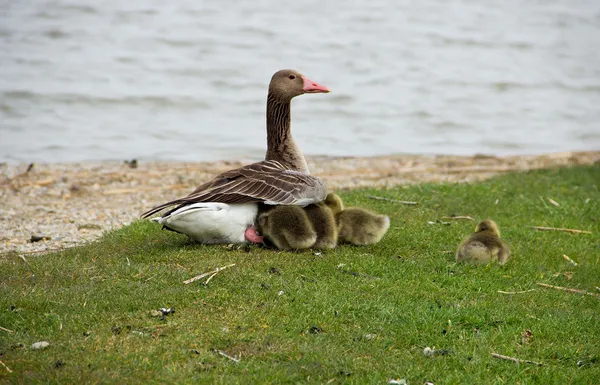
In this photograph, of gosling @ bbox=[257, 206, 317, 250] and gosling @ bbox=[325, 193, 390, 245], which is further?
gosling @ bbox=[325, 193, 390, 245]

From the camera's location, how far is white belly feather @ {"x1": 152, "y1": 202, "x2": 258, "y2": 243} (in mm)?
Result: 7641

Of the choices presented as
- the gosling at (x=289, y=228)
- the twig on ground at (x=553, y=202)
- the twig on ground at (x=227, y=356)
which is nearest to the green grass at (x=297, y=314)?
the twig on ground at (x=227, y=356)

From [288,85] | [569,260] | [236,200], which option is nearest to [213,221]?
[236,200]

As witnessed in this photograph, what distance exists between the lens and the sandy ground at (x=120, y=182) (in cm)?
1011

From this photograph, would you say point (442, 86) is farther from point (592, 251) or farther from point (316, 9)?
point (592, 251)

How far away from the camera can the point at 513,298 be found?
736 cm

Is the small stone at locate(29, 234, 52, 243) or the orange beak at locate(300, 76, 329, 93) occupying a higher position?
the orange beak at locate(300, 76, 329, 93)

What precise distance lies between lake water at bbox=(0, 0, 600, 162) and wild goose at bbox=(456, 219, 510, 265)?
30.1ft

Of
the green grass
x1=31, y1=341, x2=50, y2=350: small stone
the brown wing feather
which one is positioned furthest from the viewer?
the brown wing feather

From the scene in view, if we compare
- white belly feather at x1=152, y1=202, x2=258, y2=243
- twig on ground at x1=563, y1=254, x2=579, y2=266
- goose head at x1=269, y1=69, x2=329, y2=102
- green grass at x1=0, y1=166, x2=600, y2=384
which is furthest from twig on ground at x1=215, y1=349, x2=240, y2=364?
twig on ground at x1=563, y1=254, x2=579, y2=266

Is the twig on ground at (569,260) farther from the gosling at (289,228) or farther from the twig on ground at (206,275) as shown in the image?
the twig on ground at (206,275)

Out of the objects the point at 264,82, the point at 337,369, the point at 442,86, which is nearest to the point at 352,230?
the point at 337,369

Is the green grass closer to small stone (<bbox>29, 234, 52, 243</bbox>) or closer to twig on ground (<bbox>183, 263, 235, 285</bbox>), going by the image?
twig on ground (<bbox>183, 263, 235, 285</bbox>)

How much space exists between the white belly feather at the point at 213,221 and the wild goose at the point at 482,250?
217 centimetres
